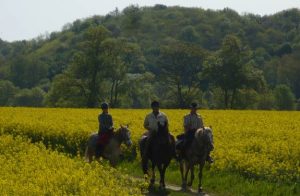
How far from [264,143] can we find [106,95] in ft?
190

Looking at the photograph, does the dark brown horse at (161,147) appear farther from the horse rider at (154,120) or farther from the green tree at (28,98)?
the green tree at (28,98)

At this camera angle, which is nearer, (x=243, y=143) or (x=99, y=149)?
(x=99, y=149)

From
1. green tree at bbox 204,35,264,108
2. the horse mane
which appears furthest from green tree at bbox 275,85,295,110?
the horse mane

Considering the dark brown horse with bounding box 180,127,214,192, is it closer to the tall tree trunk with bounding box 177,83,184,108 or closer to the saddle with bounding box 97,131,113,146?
the saddle with bounding box 97,131,113,146

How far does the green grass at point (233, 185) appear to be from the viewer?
1731cm

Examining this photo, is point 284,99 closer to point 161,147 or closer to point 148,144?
point 148,144

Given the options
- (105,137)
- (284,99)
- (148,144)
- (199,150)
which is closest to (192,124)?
(199,150)

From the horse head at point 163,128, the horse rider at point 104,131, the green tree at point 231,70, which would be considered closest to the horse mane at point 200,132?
the horse head at point 163,128

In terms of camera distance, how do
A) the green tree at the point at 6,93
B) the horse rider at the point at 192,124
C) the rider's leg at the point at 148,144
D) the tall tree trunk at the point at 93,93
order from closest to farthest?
the rider's leg at the point at 148,144
the horse rider at the point at 192,124
the tall tree trunk at the point at 93,93
the green tree at the point at 6,93

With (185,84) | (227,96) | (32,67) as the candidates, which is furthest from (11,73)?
(227,96)

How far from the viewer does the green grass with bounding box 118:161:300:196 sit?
56.8 feet

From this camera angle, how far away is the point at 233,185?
60.5 ft

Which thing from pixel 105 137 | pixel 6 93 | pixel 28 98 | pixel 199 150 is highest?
pixel 6 93

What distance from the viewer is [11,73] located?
16875cm
